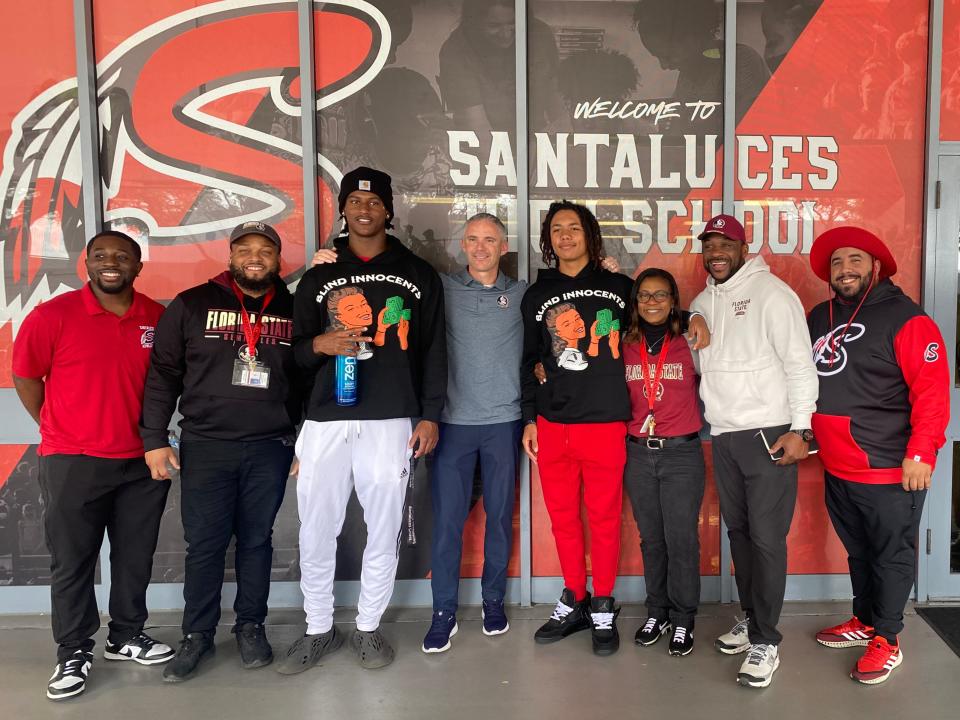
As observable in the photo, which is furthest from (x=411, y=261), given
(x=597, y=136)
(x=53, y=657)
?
(x=53, y=657)

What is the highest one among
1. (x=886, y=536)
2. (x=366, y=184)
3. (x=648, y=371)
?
(x=366, y=184)

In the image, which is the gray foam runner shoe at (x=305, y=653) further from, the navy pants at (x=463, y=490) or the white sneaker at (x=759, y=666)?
the white sneaker at (x=759, y=666)

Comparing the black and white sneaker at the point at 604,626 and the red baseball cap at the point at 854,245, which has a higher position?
the red baseball cap at the point at 854,245

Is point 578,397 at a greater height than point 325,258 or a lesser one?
lesser

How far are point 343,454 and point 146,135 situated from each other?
1969 mm

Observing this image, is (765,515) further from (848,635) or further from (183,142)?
(183,142)

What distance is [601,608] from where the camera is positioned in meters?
2.88

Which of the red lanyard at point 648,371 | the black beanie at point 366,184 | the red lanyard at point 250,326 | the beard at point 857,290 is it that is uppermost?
the black beanie at point 366,184

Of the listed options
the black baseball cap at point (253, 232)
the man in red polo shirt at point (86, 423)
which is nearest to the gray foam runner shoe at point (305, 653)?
the man in red polo shirt at point (86, 423)

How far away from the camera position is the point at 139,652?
279 cm

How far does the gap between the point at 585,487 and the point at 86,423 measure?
209 cm

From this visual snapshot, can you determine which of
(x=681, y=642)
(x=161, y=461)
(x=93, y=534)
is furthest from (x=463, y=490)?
(x=93, y=534)

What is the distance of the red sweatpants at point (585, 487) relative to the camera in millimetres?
2801

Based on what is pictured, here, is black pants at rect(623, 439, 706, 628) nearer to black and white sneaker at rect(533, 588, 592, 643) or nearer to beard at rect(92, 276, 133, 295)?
black and white sneaker at rect(533, 588, 592, 643)
